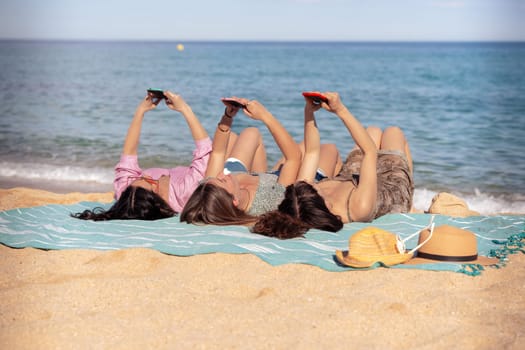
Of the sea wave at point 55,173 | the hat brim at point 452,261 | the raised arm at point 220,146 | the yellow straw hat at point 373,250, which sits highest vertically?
the raised arm at point 220,146

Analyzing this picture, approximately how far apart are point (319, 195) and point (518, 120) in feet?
36.6

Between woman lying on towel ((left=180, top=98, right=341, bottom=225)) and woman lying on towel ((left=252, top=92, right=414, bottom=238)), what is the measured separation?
0.63 feet

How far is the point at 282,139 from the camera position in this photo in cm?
540

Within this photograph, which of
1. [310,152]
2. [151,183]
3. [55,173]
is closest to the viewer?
[310,152]

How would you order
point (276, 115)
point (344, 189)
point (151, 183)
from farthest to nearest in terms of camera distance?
point (276, 115) < point (151, 183) < point (344, 189)

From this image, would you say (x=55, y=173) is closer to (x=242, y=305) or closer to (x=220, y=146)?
(x=220, y=146)

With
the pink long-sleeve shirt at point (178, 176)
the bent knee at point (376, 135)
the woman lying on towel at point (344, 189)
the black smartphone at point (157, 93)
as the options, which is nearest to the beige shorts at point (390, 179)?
the woman lying on towel at point (344, 189)

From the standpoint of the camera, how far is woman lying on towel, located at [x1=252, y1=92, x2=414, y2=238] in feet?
15.9

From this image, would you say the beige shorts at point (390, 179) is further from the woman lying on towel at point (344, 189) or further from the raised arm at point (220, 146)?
the raised arm at point (220, 146)

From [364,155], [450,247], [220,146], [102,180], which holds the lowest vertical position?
[102,180]

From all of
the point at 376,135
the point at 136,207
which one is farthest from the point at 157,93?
the point at 376,135

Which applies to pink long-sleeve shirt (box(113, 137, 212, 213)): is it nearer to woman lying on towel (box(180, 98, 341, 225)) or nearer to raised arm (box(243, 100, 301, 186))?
woman lying on towel (box(180, 98, 341, 225))

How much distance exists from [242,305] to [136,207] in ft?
7.38

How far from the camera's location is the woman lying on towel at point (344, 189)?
4859 millimetres
